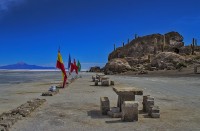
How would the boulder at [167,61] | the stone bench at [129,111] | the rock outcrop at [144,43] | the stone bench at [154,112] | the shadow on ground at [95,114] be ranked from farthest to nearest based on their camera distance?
1. the rock outcrop at [144,43]
2. the boulder at [167,61]
3. the shadow on ground at [95,114]
4. the stone bench at [154,112]
5. the stone bench at [129,111]

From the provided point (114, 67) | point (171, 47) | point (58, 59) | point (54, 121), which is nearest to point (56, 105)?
point (54, 121)

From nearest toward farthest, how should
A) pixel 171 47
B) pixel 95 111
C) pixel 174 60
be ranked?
pixel 95 111 → pixel 174 60 → pixel 171 47

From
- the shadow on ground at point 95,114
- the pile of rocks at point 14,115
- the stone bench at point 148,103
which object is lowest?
the shadow on ground at point 95,114

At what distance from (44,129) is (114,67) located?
7318 centimetres

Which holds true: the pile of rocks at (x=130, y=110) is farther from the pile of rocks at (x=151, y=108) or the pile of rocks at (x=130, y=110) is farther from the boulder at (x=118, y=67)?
the boulder at (x=118, y=67)

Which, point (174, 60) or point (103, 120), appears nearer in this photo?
point (103, 120)

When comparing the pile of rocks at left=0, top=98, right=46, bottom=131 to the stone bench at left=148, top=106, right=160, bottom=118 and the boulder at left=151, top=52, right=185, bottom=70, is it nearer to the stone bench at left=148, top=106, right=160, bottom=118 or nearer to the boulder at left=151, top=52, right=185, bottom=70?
the stone bench at left=148, top=106, right=160, bottom=118

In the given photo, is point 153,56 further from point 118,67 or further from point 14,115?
point 14,115

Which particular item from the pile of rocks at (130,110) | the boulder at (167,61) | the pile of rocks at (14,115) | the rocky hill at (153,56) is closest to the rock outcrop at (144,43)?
the rocky hill at (153,56)

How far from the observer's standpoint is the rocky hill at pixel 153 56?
71.6 meters

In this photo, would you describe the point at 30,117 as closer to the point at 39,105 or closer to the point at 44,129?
the point at 44,129

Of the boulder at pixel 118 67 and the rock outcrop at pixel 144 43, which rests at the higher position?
the rock outcrop at pixel 144 43

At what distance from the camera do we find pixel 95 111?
12938 millimetres

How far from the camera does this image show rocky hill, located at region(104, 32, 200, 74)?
235ft
